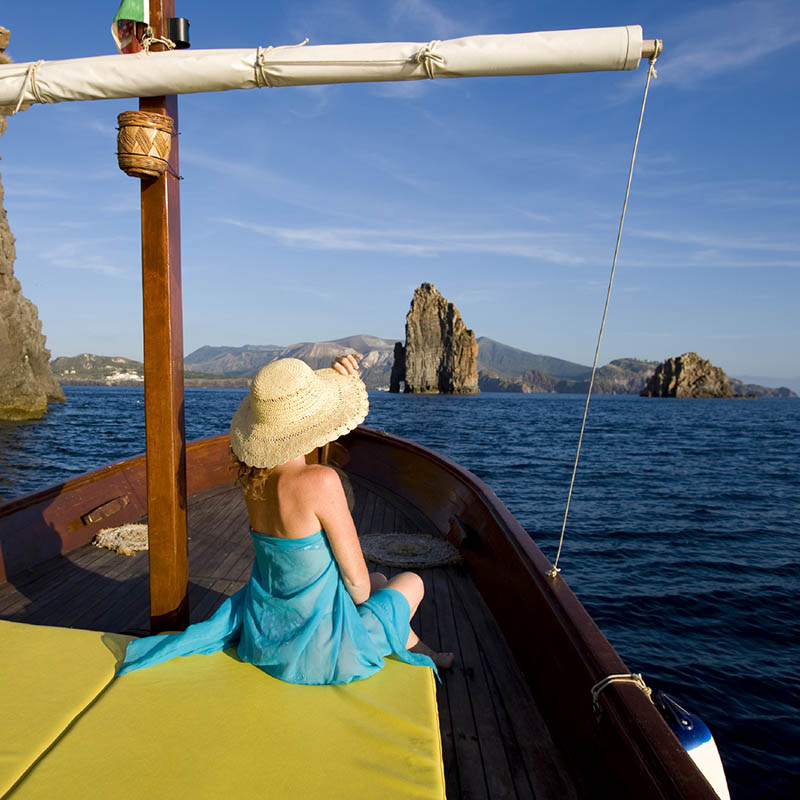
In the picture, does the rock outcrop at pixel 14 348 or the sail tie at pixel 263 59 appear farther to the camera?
the rock outcrop at pixel 14 348

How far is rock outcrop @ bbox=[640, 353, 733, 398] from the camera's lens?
117500mm

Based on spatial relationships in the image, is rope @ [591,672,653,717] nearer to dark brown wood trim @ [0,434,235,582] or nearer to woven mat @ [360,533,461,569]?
woven mat @ [360,533,461,569]

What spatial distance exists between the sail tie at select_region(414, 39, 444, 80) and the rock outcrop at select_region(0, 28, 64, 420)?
3757 cm

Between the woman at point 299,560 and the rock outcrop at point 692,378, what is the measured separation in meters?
127

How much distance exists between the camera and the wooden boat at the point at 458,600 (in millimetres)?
2034

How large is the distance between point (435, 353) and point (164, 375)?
118873mm

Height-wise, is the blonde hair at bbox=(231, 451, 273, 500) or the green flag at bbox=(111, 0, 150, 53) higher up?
the green flag at bbox=(111, 0, 150, 53)

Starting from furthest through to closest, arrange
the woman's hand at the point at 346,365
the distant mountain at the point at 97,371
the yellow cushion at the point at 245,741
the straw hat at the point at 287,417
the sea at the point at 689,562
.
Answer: the distant mountain at the point at 97,371 < the sea at the point at 689,562 < the woman's hand at the point at 346,365 < the straw hat at the point at 287,417 < the yellow cushion at the point at 245,741

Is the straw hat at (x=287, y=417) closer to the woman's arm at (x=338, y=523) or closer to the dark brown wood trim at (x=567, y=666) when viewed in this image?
the woman's arm at (x=338, y=523)

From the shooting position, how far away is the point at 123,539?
177 inches

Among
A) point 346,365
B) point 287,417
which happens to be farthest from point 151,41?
point 287,417

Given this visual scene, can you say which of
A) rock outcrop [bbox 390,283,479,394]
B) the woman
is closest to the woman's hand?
the woman

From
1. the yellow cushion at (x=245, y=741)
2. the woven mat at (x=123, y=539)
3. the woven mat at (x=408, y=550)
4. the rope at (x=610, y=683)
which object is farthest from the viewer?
the woven mat at (x=123, y=539)

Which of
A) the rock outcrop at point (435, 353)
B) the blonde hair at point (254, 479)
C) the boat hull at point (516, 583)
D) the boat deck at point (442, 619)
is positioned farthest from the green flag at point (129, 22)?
the rock outcrop at point (435, 353)
